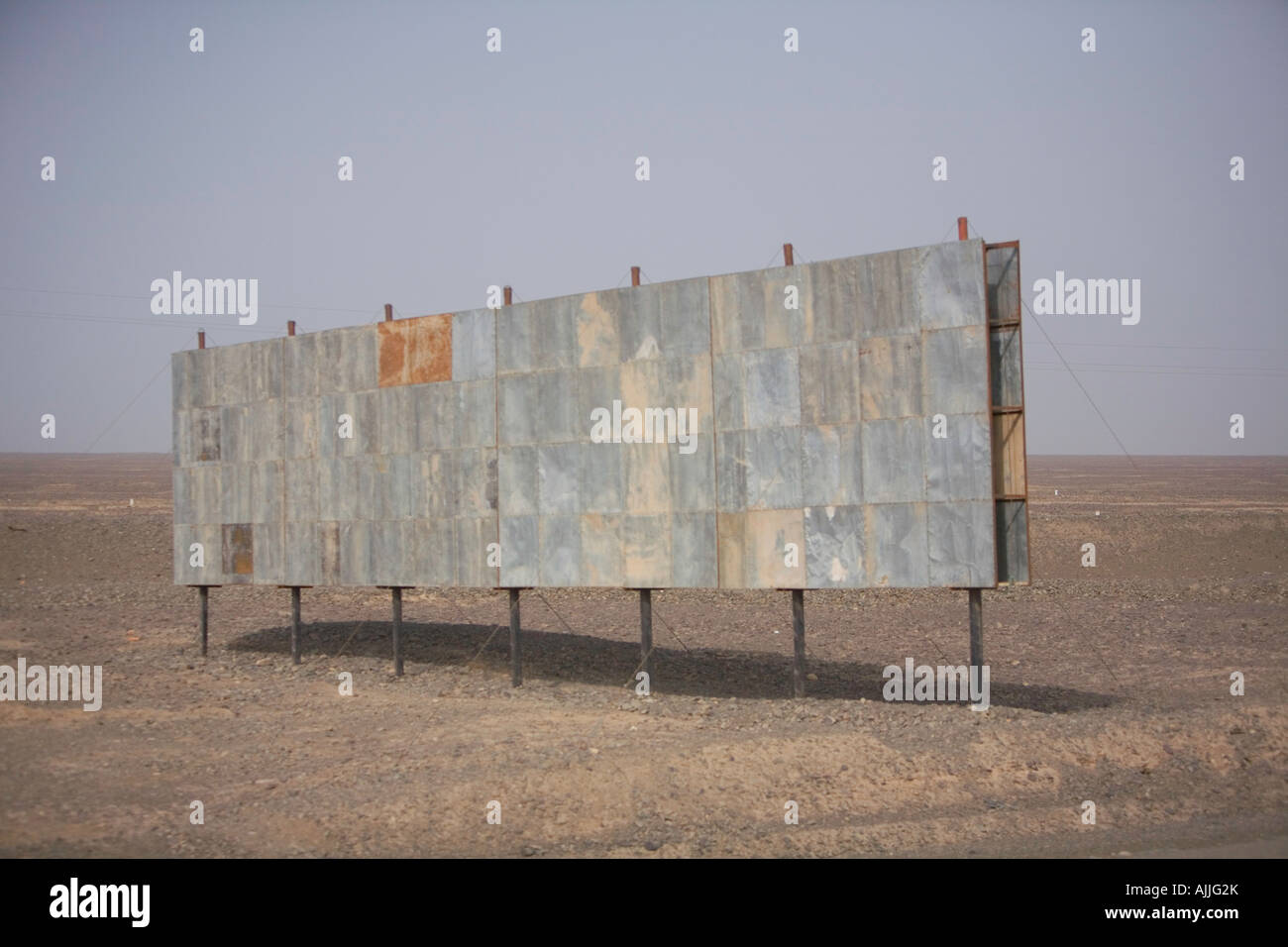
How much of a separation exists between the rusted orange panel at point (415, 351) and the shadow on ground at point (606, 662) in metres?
5.77

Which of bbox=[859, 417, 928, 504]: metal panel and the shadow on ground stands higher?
bbox=[859, 417, 928, 504]: metal panel

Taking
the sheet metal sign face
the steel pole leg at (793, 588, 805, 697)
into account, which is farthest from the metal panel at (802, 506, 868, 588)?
the steel pole leg at (793, 588, 805, 697)

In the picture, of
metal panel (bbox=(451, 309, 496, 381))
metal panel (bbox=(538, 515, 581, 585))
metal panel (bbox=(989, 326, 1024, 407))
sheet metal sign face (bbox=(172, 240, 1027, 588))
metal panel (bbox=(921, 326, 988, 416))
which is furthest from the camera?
metal panel (bbox=(451, 309, 496, 381))

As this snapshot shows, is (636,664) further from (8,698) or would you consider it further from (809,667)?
(8,698)

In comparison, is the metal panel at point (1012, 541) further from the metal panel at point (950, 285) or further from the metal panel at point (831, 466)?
the metal panel at point (950, 285)

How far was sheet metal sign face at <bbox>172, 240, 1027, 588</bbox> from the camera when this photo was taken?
14836mm

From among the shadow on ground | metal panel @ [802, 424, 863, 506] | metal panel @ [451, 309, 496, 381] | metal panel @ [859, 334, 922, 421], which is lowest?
the shadow on ground

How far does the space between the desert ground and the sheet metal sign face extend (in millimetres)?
2317

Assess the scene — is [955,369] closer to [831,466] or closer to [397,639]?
[831,466]

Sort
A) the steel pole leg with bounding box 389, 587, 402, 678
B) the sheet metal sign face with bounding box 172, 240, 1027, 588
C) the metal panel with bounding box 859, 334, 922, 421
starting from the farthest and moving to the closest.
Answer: the steel pole leg with bounding box 389, 587, 402, 678 < the metal panel with bounding box 859, 334, 922, 421 < the sheet metal sign face with bounding box 172, 240, 1027, 588

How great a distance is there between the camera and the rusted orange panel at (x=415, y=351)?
63.2 feet

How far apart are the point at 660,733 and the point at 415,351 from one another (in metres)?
8.46

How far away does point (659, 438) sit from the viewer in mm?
16953

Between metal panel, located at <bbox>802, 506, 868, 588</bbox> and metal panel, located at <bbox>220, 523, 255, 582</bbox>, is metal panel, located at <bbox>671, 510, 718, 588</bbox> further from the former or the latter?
metal panel, located at <bbox>220, 523, 255, 582</bbox>
